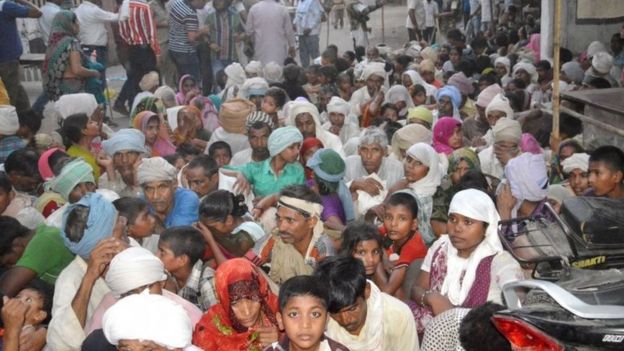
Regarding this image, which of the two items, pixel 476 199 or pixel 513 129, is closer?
pixel 476 199

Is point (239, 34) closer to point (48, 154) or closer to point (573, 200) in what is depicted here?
point (48, 154)

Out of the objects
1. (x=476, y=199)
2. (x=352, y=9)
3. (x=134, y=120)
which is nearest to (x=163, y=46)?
(x=134, y=120)

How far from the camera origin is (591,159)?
577cm

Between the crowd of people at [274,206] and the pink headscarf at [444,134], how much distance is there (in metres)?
0.01

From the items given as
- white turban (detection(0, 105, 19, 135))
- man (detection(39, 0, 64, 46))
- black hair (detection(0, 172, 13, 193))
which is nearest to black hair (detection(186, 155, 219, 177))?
black hair (detection(0, 172, 13, 193))

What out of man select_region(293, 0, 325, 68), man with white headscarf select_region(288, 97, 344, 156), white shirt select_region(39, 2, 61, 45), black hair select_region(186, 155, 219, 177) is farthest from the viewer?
man select_region(293, 0, 325, 68)

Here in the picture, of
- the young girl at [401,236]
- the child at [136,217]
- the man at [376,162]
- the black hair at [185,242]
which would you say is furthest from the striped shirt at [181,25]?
the black hair at [185,242]

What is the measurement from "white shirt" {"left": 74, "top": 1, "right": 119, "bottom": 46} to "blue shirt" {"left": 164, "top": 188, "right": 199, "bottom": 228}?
24.4 ft

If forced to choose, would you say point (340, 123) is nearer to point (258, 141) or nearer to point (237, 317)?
point (258, 141)

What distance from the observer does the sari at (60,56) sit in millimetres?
10328

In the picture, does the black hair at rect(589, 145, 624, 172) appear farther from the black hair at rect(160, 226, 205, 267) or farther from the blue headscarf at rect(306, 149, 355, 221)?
the black hair at rect(160, 226, 205, 267)

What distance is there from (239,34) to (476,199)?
9.83 meters

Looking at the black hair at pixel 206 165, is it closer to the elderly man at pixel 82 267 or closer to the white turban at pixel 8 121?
the elderly man at pixel 82 267

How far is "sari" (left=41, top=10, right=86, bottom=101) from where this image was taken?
407 inches
